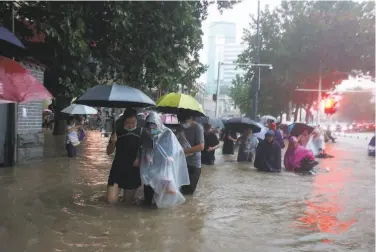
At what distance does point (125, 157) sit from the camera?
6.46 m

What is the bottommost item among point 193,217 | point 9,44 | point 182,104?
point 193,217

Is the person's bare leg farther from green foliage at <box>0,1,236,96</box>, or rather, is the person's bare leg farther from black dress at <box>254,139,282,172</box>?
black dress at <box>254,139,282,172</box>

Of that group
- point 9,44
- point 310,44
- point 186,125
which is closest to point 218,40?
point 310,44

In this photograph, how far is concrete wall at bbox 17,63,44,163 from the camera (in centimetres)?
1042

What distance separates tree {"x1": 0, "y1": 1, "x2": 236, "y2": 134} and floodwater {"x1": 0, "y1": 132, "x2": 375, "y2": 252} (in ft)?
10.4

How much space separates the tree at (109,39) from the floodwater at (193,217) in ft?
10.4

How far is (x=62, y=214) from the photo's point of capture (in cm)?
598

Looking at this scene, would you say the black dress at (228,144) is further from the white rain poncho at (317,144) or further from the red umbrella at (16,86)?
the red umbrella at (16,86)

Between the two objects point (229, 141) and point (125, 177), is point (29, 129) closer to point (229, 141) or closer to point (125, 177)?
point (125, 177)

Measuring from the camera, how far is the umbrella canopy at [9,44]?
4.38 meters

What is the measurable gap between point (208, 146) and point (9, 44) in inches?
342

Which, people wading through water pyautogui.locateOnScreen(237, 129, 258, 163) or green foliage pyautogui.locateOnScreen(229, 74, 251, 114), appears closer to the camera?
people wading through water pyautogui.locateOnScreen(237, 129, 258, 163)

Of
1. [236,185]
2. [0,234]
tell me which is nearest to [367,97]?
[236,185]

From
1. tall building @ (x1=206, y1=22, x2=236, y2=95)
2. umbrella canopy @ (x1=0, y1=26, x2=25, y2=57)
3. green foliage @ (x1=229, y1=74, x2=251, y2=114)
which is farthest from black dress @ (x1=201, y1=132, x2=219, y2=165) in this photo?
tall building @ (x1=206, y1=22, x2=236, y2=95)
